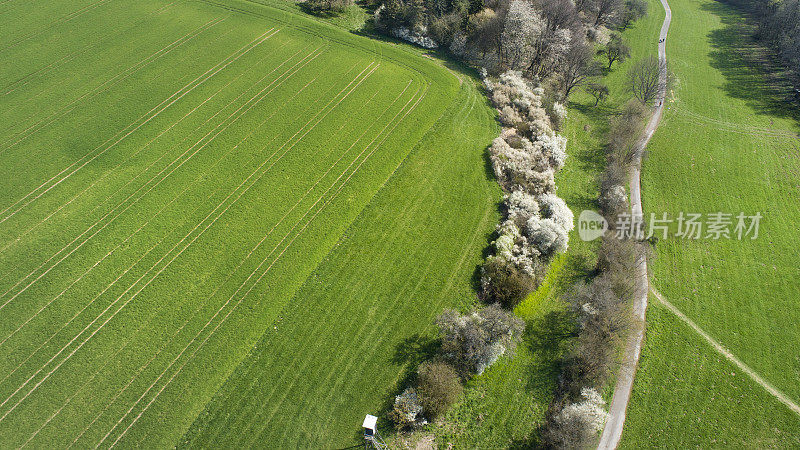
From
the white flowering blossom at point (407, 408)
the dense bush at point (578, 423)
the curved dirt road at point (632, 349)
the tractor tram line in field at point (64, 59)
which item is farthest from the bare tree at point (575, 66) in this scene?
the tractor tram line in field at point (64, 59)

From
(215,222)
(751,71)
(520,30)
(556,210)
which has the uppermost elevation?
(520,30)

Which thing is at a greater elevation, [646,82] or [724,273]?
[646,82]

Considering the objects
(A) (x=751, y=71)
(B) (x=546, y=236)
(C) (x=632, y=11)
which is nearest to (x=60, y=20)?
(B) (x=546, y=236)

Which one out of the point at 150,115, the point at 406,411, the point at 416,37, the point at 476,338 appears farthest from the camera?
the point at 416,37

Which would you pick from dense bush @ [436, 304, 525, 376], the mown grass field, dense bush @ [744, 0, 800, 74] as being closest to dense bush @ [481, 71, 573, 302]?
dense bush @ [436, 304, 525, 376]

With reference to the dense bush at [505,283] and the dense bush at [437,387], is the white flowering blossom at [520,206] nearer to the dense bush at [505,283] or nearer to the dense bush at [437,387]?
the dense bush at [505,283]

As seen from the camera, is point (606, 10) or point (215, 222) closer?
point (215, 222)

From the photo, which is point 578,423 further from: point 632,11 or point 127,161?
point 632,11

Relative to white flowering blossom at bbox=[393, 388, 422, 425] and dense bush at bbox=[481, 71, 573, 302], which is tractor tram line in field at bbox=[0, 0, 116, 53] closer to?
dense bush at bbox=[481, 71, 573, 302]
